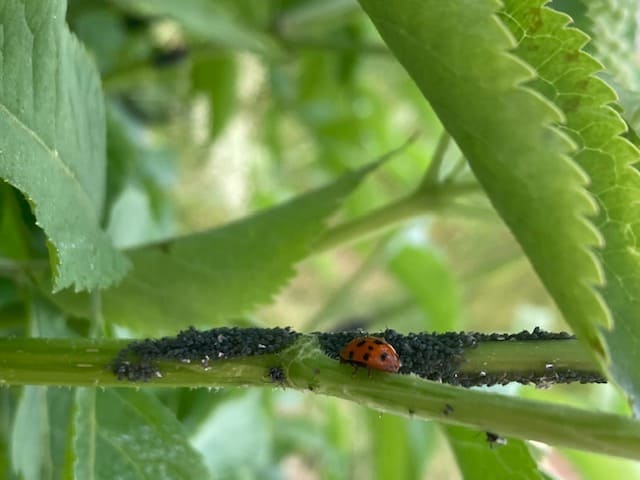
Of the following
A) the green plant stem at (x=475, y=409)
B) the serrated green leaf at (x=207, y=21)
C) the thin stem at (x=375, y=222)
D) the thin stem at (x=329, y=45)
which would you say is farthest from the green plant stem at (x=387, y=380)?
the thin stem at (x=329, y=45)

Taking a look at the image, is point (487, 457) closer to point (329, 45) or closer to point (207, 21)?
point (207, 21)

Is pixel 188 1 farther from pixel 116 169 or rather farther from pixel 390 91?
pixel 390 91

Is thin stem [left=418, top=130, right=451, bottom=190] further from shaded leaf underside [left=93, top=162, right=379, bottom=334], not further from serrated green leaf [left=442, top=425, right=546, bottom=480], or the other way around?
serrated green leaf [left=442, top=425, right=546, bottom=480]

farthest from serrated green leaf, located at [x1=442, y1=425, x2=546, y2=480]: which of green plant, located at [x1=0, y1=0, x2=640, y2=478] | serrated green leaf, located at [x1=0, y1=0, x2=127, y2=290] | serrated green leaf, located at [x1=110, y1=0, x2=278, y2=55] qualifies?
serrated green leaf, located at [x1=110, y1=0, x2=278, y2=55]

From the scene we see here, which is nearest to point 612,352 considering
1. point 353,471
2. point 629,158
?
point 629,158

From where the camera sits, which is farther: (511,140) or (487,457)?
(487,457)

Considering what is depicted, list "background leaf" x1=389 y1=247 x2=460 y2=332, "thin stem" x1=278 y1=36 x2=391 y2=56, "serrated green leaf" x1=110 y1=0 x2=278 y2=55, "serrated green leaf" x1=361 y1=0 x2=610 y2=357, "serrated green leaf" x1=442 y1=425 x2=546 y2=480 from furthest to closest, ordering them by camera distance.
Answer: "background leaf" x1=389 y1=247 x2=460 y2=332 → "thin stem" x1=278 y1=36 x2=391 y2=56 → "serrated green leaf" x1=110 y1=0 x2=278 y2=55 → "serrated green leaf" x1=442 y1=425 x2=546 y2=480 → "serrated green leaf" x1=361 y1=0 x2=610 y2=357

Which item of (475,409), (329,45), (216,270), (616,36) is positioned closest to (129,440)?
(216,270)

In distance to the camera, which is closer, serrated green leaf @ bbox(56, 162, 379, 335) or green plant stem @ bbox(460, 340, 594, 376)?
green plant stem @ bbox(460, 340, 594, 376)
